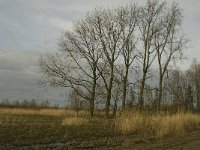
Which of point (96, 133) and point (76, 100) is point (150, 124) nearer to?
point (96, 133)

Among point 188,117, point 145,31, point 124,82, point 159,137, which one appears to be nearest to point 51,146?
point 159,137

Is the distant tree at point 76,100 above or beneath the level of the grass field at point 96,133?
above

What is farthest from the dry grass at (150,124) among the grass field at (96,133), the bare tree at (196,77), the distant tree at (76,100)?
the bare tree at (196,77)

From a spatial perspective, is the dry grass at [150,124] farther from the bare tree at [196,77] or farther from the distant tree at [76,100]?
the bare tree at [196,77]

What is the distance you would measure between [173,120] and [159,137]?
345 cm

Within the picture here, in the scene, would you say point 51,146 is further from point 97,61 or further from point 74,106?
point 74,106

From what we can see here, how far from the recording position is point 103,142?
51.5 ft

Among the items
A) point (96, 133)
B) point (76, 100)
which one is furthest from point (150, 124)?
point (76, 100)

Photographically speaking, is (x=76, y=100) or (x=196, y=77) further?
(x=196, y=77)

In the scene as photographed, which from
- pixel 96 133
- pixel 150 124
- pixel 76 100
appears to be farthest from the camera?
pixel 76 100

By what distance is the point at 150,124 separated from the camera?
21172 mm

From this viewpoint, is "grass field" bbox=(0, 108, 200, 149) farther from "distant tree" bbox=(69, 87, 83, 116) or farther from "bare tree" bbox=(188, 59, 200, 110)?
"bare tree" bbox=(188, 59, 200, 110)

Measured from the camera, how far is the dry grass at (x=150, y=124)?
62.9 feet

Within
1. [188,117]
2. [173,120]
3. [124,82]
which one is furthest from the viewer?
[124,82]
